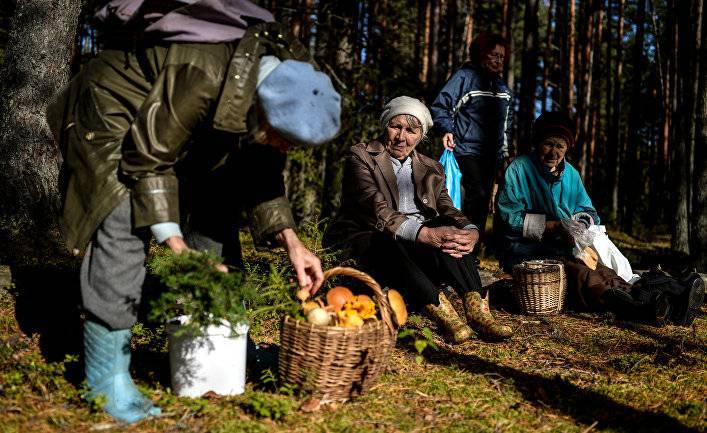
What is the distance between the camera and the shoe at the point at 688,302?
476 centimetres

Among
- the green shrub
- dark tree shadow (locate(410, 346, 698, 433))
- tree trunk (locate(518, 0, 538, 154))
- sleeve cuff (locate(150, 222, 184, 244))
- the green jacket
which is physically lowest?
dark tree shadow (locate(410, 346, 698, 433))

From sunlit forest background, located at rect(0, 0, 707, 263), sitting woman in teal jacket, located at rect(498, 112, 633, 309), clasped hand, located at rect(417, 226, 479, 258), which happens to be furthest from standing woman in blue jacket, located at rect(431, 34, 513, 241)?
clasped hand, located at rect(417, 226, 479, 258)

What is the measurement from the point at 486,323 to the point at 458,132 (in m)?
2.46

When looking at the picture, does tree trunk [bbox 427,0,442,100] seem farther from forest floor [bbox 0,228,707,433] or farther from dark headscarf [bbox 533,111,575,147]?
forest floor [bbox 0,228,707,433]

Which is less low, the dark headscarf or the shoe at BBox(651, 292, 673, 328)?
the dark headscarf

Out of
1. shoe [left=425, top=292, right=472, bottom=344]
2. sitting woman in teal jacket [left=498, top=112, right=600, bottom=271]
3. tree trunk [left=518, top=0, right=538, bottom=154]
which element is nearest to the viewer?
shoe [left=425, top=292, right=472, bottom=344]

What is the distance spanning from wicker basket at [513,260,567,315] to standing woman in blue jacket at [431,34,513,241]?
127 cm

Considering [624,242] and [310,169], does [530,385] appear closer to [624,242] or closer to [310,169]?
[310,169]

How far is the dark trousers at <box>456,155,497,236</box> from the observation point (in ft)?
20.3

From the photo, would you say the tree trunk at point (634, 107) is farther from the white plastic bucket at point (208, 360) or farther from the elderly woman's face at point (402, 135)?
the white plastic bucket at point (208, 360)

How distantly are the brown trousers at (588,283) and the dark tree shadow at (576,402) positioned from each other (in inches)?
70.5

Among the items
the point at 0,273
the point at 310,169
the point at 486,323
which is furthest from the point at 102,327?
the point at 310,169

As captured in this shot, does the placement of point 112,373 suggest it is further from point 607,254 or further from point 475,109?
point 475,109

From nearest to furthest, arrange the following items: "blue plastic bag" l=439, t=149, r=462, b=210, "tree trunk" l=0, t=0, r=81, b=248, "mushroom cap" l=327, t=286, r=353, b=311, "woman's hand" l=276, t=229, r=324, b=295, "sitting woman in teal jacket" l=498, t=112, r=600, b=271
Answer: "woman's hand" l=276, t=229, r=324, b=295, "mushroom cap" l=327, t=286, r=353, b=311, "tree trunk" l=0, t=0, r=81, b=248, "sitting woman in teal jacket" l=498, t=112, r=600, b=271, "blue plastic bag" l=439, t=149, r=462, b=210
